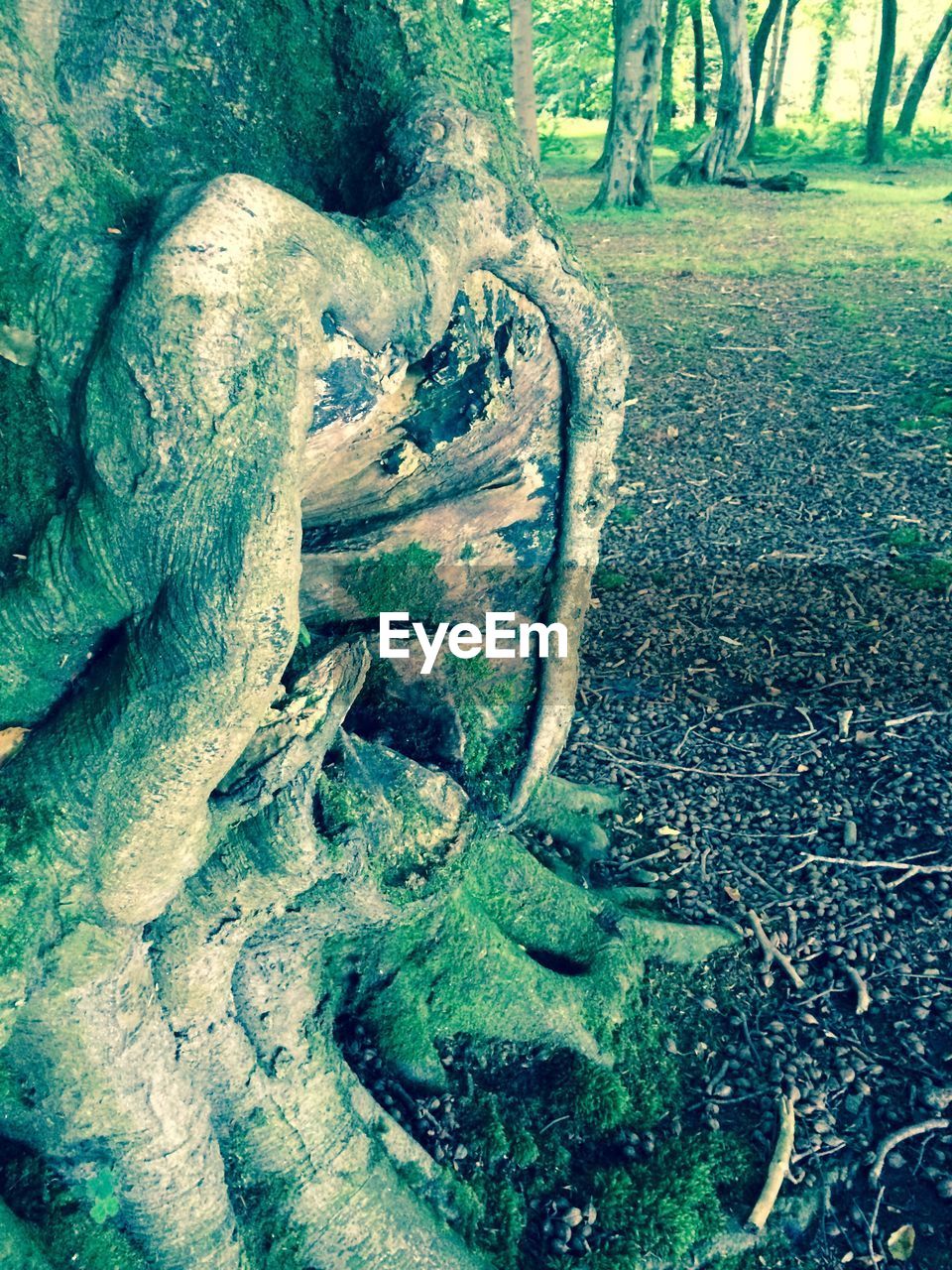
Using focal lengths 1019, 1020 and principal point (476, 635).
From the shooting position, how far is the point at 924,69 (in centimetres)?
2269

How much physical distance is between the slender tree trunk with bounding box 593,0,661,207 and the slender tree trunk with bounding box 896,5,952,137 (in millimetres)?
8926

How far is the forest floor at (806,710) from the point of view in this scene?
324 centimetres

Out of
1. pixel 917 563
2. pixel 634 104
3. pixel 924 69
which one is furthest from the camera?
pixel 924 69

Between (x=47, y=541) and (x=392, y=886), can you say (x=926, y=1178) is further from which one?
(x=47, y=541)

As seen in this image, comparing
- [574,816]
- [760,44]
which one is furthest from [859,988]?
[760,44]

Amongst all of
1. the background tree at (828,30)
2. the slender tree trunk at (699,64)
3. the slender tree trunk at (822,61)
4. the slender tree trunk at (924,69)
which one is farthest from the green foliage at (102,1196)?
the slender tree trunk at (822,61)

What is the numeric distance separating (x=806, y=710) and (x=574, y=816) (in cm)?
135

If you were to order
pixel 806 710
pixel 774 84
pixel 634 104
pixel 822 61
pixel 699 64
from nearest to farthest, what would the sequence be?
pixel 806 710, pixel 634 104, pixel 699 64, pixel 774 84, pixel 822 61

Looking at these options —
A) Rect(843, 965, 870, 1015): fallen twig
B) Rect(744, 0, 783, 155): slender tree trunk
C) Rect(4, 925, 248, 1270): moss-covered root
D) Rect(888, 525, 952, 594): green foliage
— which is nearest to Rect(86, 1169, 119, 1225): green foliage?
Rect(4, 925, 248, 1270): moss-covered root

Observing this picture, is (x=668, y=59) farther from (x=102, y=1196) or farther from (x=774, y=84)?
(x=102, y=1196)

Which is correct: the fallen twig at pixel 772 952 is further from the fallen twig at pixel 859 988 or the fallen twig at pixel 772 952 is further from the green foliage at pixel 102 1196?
the green foliage at pixel 102 1196

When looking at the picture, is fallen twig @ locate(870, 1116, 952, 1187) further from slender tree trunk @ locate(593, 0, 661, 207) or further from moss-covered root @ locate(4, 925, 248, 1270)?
slender tree trunk @ locate(593, 0, 661, 207)

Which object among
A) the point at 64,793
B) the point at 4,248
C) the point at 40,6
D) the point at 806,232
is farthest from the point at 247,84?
the point at 806,232

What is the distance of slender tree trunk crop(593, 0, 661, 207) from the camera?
15094 millimetres
